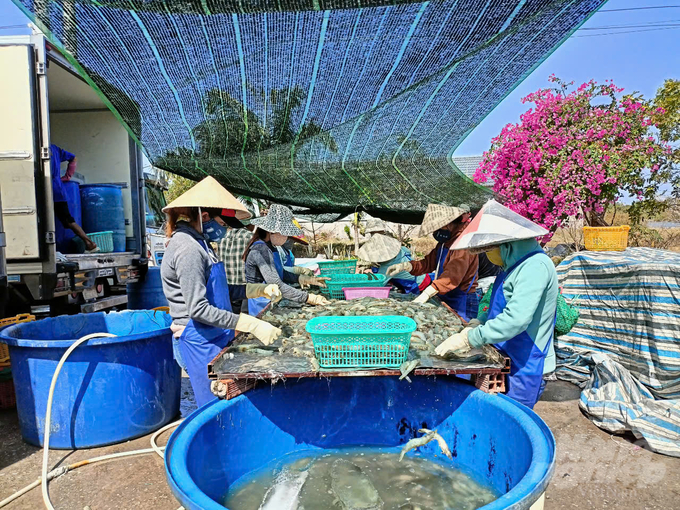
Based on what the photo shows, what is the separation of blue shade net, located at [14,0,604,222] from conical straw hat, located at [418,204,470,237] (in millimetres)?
1172

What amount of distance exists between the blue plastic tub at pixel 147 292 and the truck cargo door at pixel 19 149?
2.39 m

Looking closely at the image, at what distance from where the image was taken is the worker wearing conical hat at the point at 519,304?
212 cm

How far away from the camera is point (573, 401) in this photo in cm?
396

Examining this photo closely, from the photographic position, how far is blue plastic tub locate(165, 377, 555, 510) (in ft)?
5.29

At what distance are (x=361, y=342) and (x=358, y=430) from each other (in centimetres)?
81

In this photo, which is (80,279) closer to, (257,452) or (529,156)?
(257,452)

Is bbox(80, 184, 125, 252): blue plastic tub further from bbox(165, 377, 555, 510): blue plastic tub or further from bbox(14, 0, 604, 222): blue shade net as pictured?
bbox(165, 377, 555, 510): blue plastic tub

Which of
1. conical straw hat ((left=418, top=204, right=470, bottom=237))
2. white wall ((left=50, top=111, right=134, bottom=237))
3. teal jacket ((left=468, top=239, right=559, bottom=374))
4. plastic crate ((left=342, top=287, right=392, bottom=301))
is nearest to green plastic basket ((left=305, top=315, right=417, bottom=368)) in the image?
teal jacket ((left=468, top=239, right=559, bottom=374))

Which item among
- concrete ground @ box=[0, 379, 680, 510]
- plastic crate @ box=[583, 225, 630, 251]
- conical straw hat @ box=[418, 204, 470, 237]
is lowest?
concrete ground @ box=[0, 379, 680, 510]

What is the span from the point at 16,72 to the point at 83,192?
2.07 m

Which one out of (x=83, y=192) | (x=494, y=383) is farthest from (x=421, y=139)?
(x=83, y=192)

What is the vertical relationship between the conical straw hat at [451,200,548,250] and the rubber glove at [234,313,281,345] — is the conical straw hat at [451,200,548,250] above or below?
above

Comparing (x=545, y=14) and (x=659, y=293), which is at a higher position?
(x=545, y=14)

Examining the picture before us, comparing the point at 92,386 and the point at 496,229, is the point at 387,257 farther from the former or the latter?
the point at 92,386
